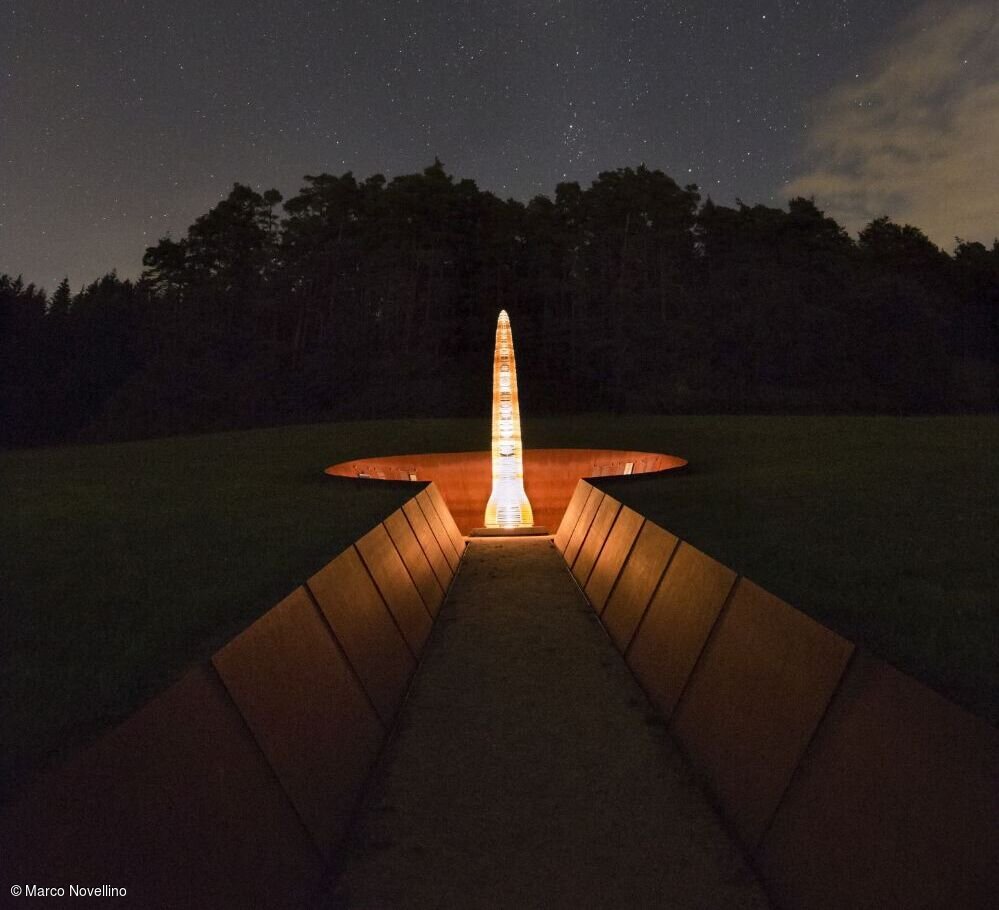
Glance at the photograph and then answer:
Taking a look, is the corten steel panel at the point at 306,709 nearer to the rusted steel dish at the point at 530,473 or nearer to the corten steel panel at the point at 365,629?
the corten steel panel at the point at 365,629

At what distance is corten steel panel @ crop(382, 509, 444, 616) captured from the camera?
31.2 ft

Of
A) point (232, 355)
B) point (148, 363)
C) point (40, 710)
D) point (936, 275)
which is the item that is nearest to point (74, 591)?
point (40, 710)

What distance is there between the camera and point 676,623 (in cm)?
651

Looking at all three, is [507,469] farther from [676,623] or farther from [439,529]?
[676,623]

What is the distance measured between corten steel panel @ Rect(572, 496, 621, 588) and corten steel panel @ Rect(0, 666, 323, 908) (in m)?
7.50

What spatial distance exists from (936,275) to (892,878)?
85.6 m

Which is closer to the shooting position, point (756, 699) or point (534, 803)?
point (756, 699)

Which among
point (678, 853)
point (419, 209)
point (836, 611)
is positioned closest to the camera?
point (678, 853)

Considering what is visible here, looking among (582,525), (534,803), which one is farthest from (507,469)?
(534,803)

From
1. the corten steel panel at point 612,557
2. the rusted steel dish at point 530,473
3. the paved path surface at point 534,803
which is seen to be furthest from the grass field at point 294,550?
the rusted steel dish at point 530,473

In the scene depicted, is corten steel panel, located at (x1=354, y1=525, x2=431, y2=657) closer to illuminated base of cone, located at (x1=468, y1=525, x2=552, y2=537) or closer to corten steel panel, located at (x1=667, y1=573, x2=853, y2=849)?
corten steel panel, located at (x1=667, y1=573, x2=853, y2=849)

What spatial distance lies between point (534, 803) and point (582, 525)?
8.58m

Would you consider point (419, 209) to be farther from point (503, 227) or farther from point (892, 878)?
point (892, 878)

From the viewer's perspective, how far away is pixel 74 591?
25.7ft
